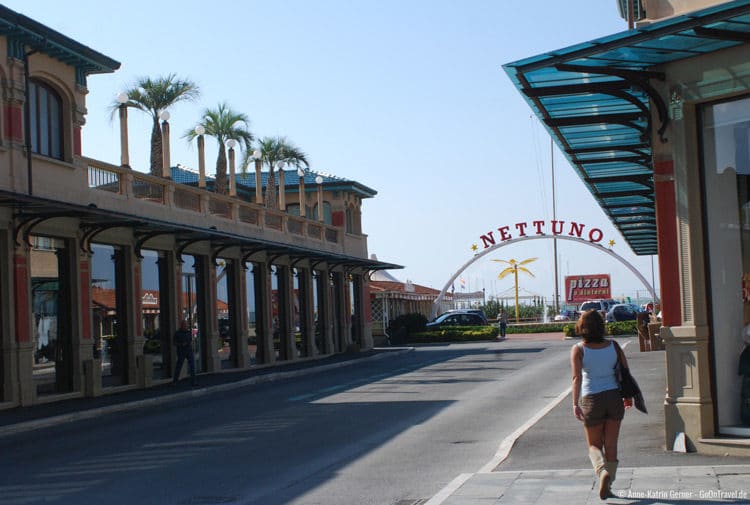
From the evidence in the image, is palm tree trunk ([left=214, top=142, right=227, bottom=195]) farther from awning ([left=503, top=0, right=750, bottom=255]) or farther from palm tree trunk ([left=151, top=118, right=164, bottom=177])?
awning ([left=503, top=0, right=750, bottom=255])

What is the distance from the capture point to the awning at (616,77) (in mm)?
10195

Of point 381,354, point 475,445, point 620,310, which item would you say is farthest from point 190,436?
point 620,310

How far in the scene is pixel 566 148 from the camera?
1586 centimetres

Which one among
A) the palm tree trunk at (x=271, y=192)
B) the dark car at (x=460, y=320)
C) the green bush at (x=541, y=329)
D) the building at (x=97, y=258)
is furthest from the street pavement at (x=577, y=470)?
the green bush at (x=541, y=329)

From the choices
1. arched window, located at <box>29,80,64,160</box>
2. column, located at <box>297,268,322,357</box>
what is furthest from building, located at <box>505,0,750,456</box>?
column, located at <box>297,268,322,357</box>

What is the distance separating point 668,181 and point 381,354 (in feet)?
100

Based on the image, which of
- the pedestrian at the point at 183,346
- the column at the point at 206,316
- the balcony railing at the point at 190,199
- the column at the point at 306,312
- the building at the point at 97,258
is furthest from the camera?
the column at the point at 306,312

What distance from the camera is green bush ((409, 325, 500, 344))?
5478 cm

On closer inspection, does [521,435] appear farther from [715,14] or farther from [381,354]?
[381,354]

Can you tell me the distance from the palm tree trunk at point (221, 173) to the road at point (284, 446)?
1908 centimetres

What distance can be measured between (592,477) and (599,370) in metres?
1.65

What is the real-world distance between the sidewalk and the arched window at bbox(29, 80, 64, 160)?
47.7ft

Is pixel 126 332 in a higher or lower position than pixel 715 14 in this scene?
lower

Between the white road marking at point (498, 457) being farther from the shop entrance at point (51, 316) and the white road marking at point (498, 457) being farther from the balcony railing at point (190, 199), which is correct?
the balcony railing at point (190, 199)
